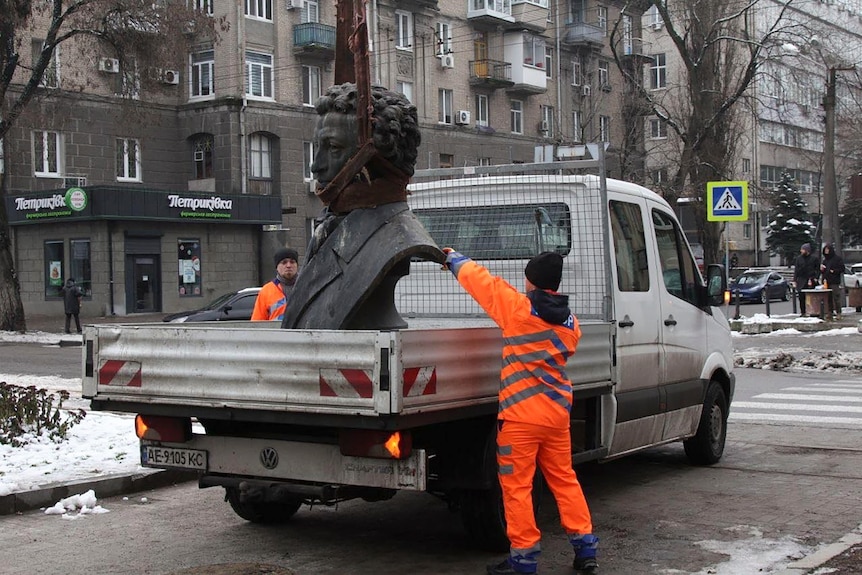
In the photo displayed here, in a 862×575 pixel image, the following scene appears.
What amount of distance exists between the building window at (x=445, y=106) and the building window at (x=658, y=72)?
77.5 feet

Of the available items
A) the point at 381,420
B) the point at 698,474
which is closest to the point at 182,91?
the point at 698,474

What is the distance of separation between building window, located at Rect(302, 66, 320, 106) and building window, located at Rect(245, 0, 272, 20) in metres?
2.54

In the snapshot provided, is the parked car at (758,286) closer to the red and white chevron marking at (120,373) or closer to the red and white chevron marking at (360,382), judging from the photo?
the red and white chevron marking at (120,373)

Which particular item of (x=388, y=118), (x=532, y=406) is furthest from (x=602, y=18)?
(x=532, y=406)

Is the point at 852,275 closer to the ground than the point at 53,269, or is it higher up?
closer to the ground

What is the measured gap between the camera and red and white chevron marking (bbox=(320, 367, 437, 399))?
17.2 ft

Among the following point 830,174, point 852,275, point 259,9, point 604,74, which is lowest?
point 852,275

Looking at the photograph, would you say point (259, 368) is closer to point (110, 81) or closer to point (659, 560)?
point (659, 560)

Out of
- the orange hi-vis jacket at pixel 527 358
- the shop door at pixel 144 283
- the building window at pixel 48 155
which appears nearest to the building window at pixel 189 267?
the shop door at pixel 144 283

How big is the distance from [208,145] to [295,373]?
37.1 m

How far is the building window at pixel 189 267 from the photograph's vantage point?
131ft

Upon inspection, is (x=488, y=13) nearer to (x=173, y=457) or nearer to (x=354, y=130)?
(x=354, y=130)

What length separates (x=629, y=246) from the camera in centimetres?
810

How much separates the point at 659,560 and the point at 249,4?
37.6 metres
